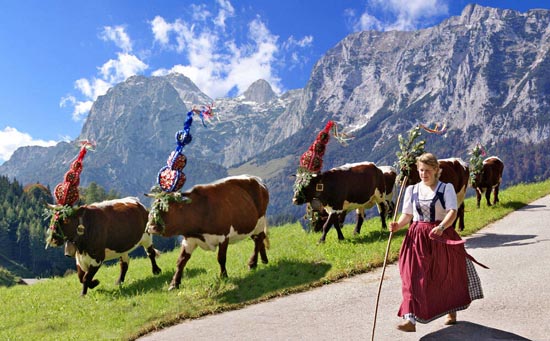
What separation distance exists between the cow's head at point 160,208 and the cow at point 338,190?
16.7 feet

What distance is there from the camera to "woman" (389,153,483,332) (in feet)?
24.5

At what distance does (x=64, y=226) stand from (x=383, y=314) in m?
9.29

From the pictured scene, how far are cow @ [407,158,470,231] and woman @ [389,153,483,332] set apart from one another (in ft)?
26.1

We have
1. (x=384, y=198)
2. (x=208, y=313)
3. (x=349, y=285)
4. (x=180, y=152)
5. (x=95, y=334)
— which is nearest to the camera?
(x=95, y=334)

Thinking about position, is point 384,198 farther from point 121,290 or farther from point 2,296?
point 2,296

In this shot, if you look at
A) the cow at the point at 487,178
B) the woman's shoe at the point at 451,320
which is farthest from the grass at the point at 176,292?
the cow at the point at 487,178

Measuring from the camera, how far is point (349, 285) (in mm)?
11188

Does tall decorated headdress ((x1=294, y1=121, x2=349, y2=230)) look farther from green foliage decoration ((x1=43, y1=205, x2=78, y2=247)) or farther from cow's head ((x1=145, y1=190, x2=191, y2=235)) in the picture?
green foliage decoration ((x1=43, y1=205, x2=78, y2=247))

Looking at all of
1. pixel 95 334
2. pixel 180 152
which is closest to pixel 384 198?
pixel 180 152

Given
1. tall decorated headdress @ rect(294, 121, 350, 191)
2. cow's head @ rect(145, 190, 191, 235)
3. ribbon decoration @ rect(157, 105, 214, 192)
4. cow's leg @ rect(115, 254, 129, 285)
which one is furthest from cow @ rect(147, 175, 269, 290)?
cow's leg @ rect(115, 254, 129, 285)

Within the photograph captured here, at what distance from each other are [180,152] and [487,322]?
27.8 feet

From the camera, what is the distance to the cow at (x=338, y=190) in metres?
16.0

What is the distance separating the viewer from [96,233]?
13562 millimetres

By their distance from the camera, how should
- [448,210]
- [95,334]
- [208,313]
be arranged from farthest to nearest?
[208,313], [95,334], [448,210]
